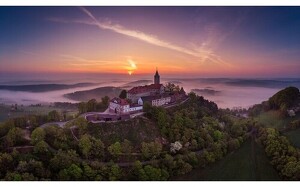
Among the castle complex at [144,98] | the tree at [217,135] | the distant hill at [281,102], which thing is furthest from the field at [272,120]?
the castle complex at [144,98]

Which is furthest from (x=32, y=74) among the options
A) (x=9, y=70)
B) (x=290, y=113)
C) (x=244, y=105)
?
(x=290, y=113)

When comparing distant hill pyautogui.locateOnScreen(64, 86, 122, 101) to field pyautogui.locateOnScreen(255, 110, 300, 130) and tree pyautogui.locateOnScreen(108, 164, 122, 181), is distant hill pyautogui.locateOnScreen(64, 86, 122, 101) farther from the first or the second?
field pyautogui.locateOnScreen(255, 110, 300, 130)

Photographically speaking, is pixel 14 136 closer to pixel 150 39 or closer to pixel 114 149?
pixel 114 149

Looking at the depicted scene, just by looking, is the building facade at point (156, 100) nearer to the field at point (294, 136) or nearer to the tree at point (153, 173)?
the tree at point (153, 173)

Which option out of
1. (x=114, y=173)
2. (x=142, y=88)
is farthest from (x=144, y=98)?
(x=114, y=173)

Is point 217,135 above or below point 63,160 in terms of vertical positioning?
above

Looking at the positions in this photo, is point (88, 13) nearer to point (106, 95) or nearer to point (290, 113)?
point (106, 95)
